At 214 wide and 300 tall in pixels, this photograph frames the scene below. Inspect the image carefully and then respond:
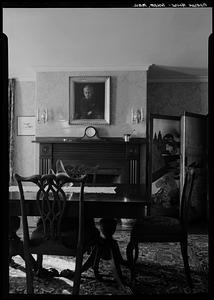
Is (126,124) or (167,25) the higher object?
(167,25)

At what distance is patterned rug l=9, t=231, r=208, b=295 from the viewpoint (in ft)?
7.09

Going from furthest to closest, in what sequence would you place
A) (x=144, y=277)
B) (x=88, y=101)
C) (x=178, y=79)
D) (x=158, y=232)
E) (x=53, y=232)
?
(x=178, y=79)
(x=88, y=101)
(x=144, y=277)
(x=158, y=232)
(x=53, y=232)

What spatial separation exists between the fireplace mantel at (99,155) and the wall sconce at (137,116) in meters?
0.33

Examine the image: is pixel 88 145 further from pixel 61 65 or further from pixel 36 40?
pixel 36 40

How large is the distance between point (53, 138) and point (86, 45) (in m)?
1.72

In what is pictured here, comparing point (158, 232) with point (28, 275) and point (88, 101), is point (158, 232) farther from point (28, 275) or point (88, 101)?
point (88, 101)

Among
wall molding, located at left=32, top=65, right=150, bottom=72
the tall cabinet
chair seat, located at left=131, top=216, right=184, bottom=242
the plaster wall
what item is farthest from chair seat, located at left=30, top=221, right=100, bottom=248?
wall molding, located at left=32, top=65, right=150, bottom=72

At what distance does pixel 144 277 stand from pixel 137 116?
2.92 meters

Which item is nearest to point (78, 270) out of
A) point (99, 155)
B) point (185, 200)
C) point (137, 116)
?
point (185, 200)

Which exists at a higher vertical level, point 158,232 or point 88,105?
point 88,105

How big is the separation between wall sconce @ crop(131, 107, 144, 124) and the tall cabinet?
0.70 ft

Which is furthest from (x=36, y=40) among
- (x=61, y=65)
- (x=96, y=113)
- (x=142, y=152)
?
(x=142, y=152)

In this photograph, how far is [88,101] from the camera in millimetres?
4875

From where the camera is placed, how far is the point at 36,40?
3648 mm
